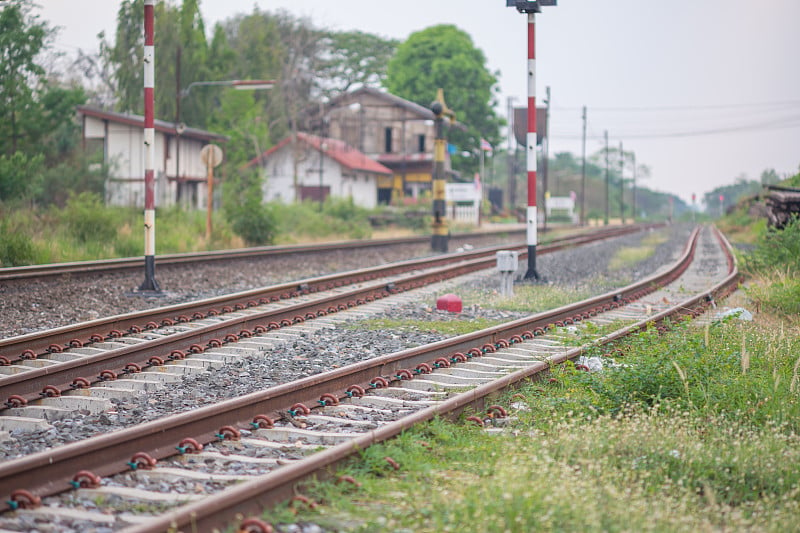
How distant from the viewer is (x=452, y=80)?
6588cm

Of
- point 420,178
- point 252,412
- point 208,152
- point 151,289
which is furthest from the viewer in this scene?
point 420,178

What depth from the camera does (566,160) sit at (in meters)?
163

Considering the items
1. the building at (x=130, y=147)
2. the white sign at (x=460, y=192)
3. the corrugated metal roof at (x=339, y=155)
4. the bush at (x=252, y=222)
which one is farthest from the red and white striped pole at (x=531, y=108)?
the corrugated metal roof at (x=339, y=155)

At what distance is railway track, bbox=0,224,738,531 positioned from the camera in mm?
4105

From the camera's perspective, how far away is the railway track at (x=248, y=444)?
411cm

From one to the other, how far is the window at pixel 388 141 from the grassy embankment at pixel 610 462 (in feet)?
183

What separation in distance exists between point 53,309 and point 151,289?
6.61 ft

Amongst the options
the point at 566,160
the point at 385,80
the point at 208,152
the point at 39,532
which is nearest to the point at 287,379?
the point at 39,532

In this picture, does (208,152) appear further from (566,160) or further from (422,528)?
(566,160)

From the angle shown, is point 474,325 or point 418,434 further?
point 474,325

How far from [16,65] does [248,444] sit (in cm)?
2893

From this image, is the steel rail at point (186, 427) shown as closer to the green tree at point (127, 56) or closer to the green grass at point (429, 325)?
the green grass at point (429, 325)

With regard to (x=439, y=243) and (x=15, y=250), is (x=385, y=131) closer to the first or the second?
(x=439, y=243)

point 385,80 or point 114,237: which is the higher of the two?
point 385,80
